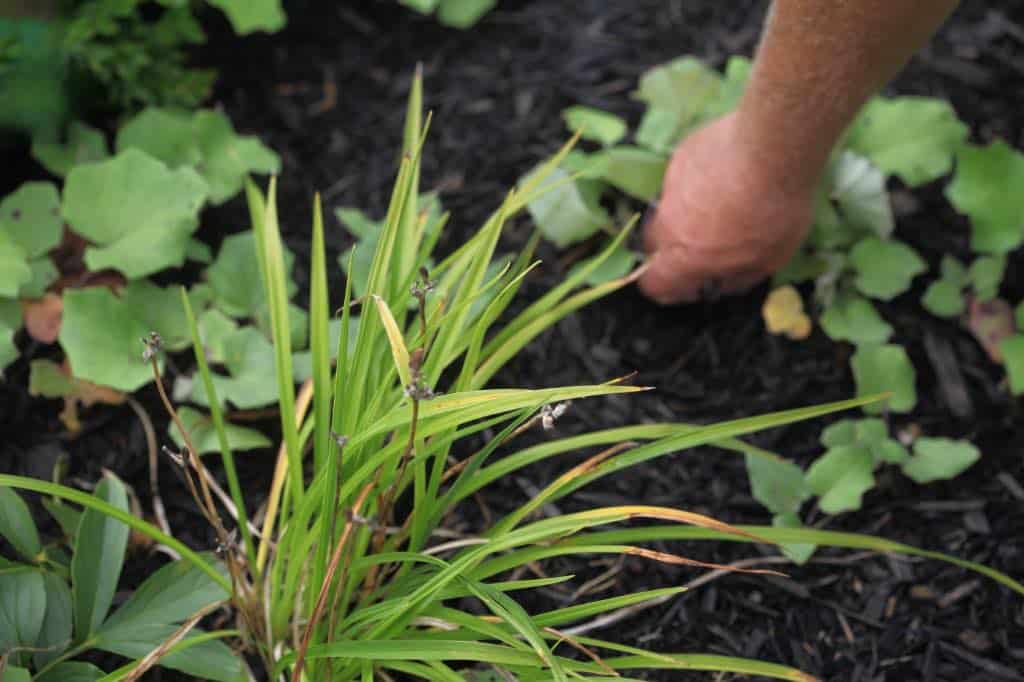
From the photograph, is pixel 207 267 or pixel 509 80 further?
pixel 509 80

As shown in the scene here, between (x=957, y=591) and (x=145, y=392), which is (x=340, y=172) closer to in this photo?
(x=145, y=392)

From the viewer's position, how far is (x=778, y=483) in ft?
4.73

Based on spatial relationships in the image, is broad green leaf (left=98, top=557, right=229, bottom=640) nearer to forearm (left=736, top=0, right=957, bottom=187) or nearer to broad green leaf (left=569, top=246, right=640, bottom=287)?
broad green leaf (left=569, top=246, right=640, bottom=287)

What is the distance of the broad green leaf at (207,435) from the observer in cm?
143

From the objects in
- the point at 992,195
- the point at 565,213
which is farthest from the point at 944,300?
the point at 565,213

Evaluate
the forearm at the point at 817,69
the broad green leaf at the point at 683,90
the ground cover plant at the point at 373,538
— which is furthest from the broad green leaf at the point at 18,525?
the broad green leaf at the point at 683,90

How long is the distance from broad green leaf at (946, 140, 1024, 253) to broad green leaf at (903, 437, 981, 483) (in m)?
0.37

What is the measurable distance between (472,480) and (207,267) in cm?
77

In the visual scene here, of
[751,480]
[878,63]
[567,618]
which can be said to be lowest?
[751,480]

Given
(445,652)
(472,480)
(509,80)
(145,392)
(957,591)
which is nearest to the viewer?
(445,652)

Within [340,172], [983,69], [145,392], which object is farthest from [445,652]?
[983,69]

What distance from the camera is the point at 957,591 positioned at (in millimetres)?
1455

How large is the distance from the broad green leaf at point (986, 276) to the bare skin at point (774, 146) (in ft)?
1.04

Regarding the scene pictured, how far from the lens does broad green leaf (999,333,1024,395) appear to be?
1550 millimetres
